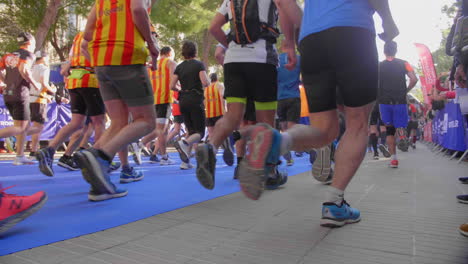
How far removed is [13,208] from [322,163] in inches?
104

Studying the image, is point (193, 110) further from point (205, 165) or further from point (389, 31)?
point (389, 31)

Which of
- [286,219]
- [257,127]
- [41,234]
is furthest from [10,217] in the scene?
[286,219]

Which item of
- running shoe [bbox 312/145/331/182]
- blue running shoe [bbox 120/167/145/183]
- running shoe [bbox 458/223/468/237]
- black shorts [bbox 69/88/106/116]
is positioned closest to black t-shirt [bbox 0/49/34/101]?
black shorts [bbox 69/88/106/116]

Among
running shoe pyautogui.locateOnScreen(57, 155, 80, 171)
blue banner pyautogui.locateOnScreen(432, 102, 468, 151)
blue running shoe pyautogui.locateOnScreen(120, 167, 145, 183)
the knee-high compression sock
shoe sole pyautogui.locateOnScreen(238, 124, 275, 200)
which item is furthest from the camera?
the knee-high compression sock

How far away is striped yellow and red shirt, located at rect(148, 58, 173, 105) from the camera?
19.3 ft

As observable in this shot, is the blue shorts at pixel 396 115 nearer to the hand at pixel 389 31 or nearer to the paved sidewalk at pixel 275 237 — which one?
the paved sidewalk at pixel 275 237

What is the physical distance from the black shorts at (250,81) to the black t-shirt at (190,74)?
2.04 m

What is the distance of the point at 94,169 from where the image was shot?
2389 mm

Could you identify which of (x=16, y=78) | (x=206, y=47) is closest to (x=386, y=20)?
(x=16, y=78)

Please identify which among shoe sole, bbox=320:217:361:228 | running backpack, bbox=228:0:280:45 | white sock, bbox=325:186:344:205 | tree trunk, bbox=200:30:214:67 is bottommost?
shoe sole, bbox=320:217:361:228

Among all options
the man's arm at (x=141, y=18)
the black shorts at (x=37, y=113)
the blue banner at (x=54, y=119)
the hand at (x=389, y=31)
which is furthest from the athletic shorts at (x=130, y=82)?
the blue banner at (x=54, y=119)

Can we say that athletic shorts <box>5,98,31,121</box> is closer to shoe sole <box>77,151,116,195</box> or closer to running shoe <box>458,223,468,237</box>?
shoe sole <box>77,151,116,195</box>

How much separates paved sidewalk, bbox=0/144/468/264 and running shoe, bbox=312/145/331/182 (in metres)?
0.68

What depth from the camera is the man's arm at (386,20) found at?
6.95ft
